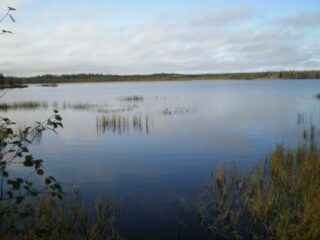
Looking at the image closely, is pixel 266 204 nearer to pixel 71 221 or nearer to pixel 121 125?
pixel 71 221

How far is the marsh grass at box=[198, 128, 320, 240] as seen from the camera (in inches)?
258

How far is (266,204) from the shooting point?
25.0 feet

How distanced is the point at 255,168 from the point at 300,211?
12.9ft

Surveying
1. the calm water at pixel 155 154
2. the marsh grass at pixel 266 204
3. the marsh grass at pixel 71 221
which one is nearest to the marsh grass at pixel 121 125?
the calm water at pixel 155 154

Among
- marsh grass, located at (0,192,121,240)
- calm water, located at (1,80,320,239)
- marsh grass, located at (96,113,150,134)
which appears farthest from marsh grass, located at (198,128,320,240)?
marsh grass, located at (96,113,150,134)

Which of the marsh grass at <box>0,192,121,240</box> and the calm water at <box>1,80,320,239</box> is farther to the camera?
the calm water at <box>1,80,320,239</box>

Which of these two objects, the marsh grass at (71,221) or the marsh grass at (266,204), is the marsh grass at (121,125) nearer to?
the marsh grass at (266,204)

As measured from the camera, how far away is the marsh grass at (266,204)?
6547 millimetres

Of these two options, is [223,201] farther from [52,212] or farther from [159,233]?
[52,212]

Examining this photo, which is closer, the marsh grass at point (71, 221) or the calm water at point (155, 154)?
the marsh grass at point (71, 221)

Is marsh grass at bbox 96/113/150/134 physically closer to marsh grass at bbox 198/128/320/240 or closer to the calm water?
the calm water

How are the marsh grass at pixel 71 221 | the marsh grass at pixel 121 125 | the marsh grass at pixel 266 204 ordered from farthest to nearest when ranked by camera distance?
1. the marsh grass at pixel 121 125
2. the marsh grass at pixel 266 204
3. the marsh grass at pixel 71 221

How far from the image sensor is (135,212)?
27.1 ft

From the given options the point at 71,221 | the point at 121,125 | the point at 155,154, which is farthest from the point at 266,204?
the point at 121,125
